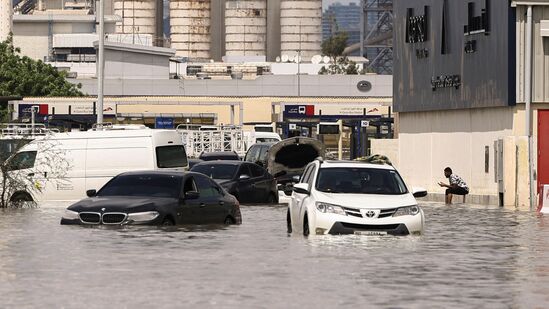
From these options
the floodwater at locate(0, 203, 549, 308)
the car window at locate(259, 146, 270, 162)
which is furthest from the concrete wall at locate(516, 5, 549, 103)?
the floodwater at locate(0, 203, 549, 308)

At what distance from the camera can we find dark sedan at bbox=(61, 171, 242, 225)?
2844 cm

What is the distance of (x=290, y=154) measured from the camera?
174 feet

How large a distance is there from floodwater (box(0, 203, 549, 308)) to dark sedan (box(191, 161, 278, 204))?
11.0 m

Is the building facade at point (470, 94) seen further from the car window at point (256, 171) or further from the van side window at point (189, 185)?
the van side window at point (189, 185)

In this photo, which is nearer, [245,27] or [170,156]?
[170,156]

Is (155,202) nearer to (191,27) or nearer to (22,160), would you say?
(22,160)

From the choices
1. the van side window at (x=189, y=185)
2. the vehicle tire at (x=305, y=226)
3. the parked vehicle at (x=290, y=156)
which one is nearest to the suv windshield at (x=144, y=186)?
the van side window at (x=189, y=185)

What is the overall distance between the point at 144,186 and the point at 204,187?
1.33 m

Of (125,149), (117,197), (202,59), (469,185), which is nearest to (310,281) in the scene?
(117,197)

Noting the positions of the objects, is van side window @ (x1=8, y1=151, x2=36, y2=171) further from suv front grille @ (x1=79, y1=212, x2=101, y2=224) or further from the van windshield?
suv front grille @ (x1=79, y1=212, x2=101, y2=224)

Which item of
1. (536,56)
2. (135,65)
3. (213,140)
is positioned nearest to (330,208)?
(536,56)

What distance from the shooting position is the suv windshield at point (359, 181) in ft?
91.1

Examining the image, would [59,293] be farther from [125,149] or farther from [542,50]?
[542,50]

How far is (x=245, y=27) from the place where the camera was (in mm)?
193250
